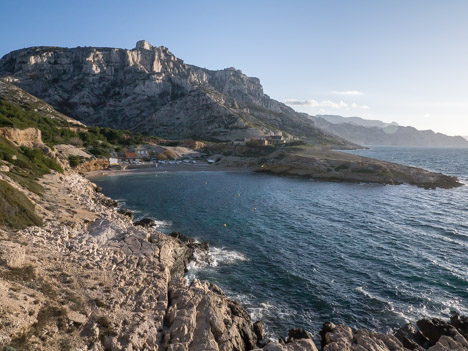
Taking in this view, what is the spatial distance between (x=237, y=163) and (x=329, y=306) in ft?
299

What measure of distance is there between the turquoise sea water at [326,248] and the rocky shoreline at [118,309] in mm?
3138

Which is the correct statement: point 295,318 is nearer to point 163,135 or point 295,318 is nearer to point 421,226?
point 421,226

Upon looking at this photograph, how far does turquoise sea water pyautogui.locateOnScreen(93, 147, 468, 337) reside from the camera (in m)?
22.2

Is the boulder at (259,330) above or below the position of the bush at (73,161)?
below

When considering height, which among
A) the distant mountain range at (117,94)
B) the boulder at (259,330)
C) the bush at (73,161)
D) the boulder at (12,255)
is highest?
the distant mountain range at (117,94)

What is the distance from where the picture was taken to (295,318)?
68.0 feet

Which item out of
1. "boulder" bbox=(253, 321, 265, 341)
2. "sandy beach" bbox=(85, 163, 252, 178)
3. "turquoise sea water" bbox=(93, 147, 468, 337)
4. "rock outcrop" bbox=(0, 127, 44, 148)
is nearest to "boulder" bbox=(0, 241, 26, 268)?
"turquoise sea water" bbox=(93, 147, 468, 337)

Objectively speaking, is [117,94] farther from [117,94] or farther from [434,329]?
[434,329]

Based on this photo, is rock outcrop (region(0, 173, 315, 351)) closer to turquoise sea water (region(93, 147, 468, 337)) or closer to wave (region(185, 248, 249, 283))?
wave (region(185, 248, 249, 283))

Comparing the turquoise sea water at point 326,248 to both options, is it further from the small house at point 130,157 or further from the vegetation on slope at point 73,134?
the small house at point 130,157

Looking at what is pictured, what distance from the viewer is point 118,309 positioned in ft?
51.2

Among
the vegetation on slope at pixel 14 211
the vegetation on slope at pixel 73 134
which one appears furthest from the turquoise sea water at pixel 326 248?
the vegetation on slope at pixel 73 134

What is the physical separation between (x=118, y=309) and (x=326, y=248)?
2577 centimetres

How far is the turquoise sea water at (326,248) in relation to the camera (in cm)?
2220
